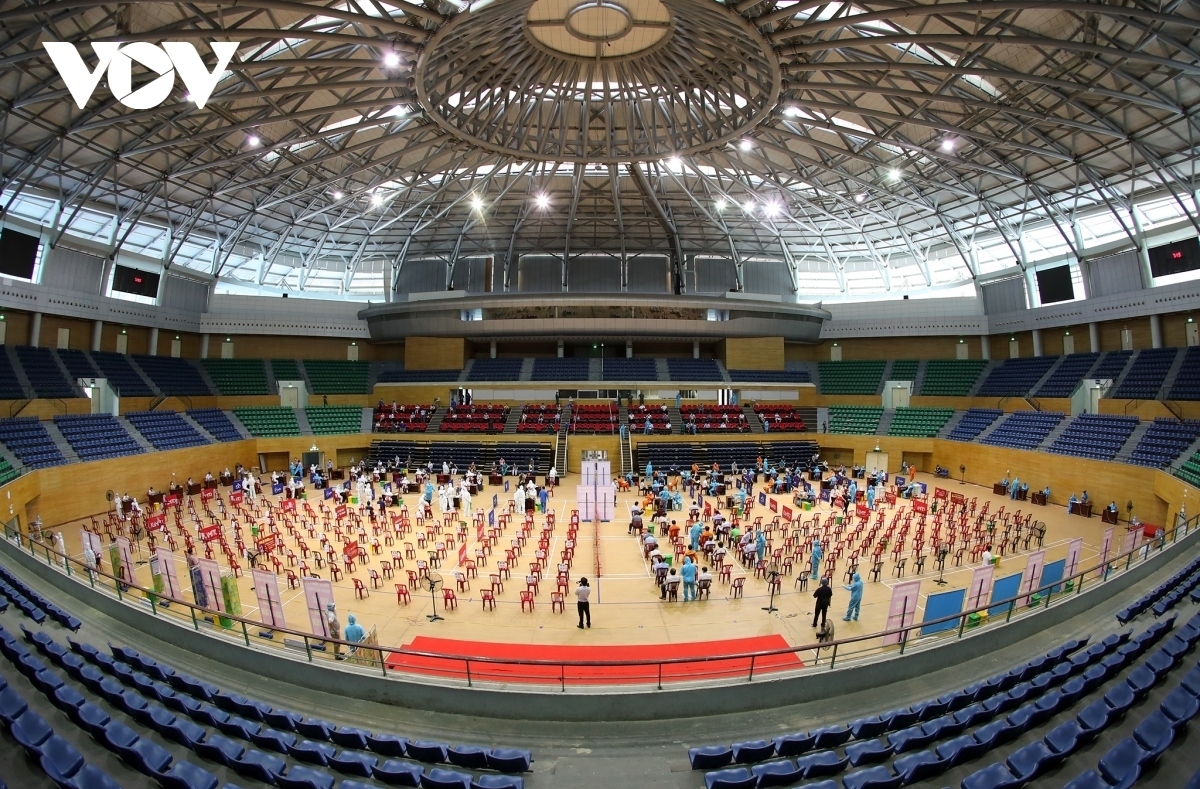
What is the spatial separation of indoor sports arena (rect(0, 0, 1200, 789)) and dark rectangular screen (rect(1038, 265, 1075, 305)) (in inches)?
15.0

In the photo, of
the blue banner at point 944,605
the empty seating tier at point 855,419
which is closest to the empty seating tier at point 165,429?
the blue banner at point 944,605

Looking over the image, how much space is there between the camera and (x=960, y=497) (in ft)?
97.7

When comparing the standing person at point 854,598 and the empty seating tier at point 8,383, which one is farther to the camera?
the empty seating tier at point 8,383

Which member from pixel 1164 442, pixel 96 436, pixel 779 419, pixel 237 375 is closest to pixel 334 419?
pixel 237 375

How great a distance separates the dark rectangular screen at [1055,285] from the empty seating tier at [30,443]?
6045 centimetres

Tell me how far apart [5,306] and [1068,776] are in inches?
1908

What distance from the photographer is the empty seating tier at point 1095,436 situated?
3014 centimetres

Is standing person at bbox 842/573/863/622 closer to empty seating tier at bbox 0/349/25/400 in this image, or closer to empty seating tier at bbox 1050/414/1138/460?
empty seating tier at bbox 1050/414/1138/460

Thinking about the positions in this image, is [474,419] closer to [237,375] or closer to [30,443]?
[237,375]

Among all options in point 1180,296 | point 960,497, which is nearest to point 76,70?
point 960,497

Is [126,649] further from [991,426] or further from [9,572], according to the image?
[991,426]

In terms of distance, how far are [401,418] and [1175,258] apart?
52.2 m

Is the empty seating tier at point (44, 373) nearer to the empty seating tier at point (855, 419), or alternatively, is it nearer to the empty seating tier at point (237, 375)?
the empty seating tier at point (237, 375)

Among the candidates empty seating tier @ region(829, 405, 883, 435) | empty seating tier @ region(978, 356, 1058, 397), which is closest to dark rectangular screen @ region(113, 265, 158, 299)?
empty seating tier @ region(829, 405, 883, 435)
